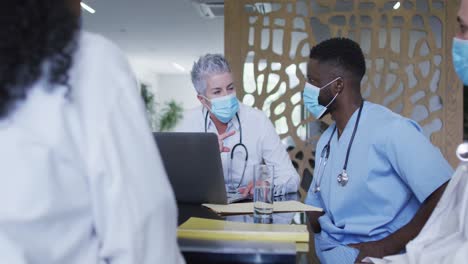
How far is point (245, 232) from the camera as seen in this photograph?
3.82 ft

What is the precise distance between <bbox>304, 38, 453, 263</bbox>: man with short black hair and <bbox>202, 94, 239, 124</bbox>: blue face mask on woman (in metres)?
0.53

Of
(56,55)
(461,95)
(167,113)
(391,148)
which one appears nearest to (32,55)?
(56,55)

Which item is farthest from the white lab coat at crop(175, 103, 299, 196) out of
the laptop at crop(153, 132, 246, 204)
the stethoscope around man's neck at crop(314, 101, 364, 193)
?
the laptop at crop(153, 132, 246, 204)

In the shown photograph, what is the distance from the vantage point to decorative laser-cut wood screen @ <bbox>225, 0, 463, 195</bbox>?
3.84m

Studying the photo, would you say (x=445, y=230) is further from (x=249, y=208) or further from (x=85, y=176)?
(x=85, y=176)

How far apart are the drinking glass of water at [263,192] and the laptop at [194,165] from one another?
0.56 ft

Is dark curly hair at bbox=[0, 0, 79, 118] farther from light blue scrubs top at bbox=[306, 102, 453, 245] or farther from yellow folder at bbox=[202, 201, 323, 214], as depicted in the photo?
light blue scrubs top at bbox=[306, 102, 453, 245]

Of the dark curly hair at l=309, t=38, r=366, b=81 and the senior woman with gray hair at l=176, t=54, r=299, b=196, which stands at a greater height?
the dark curly hair at l=309, t=38, r=366, b=81

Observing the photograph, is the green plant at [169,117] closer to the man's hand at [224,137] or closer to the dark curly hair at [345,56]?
the man's hand at [224,137]

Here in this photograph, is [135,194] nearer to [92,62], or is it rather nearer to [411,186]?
[92,62]

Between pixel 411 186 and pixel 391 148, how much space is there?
0.44ft

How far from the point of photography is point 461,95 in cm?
380

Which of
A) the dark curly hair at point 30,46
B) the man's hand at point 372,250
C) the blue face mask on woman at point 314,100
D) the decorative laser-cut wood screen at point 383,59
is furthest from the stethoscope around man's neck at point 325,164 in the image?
the decorative laser-cut wood screen at point 383,59

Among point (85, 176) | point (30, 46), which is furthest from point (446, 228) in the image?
point (30, 46)
